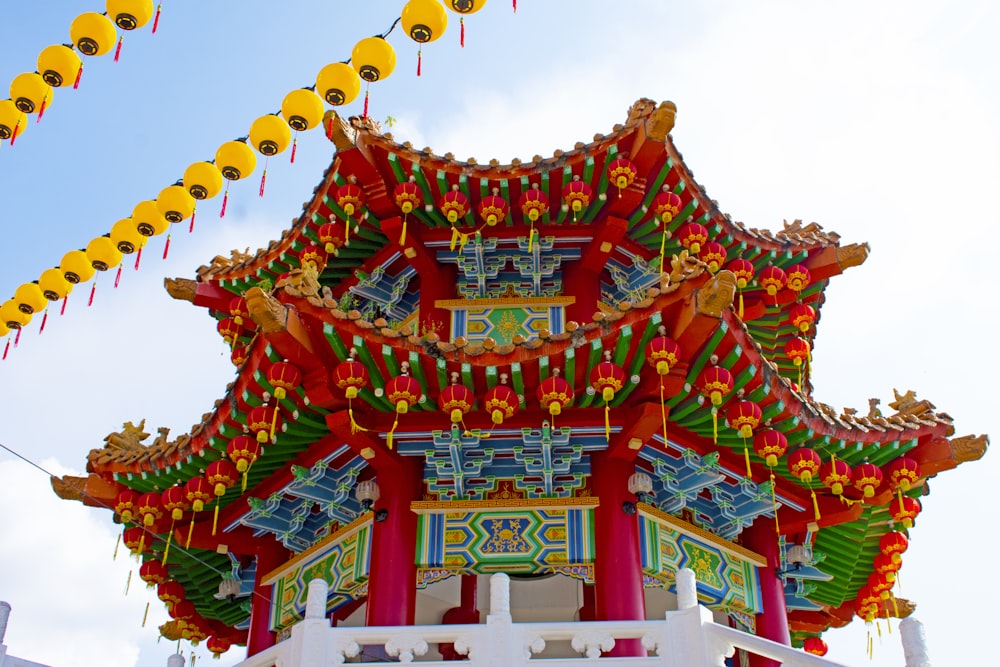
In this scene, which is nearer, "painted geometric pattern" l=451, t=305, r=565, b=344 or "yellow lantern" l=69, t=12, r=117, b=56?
"yellow lantern" l=69, t=12, r=117, b=56

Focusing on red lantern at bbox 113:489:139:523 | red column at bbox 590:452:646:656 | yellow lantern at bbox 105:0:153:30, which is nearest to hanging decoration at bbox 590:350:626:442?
red column at bbox 590:452:646:656

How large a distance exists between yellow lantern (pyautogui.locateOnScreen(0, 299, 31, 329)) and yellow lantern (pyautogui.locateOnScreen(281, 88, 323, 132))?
3.53 meters

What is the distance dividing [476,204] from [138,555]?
16.8 ft

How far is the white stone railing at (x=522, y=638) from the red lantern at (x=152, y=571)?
3.89m

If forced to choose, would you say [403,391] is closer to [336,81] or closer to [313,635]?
[313,635]

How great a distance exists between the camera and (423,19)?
8.70 meters

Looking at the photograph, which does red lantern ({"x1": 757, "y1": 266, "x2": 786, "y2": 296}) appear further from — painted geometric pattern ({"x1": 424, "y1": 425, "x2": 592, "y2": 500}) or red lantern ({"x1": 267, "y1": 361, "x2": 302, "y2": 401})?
red lantern ({"x1": 267, "y1": 361, "x2": 302, "y2": 401})

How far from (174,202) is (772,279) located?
6708 millimetres

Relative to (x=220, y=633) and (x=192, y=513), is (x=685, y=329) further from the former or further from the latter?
(x=220, y=633)

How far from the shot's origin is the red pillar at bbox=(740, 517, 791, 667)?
10492 millimetres

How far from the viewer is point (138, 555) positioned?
36.4 ft

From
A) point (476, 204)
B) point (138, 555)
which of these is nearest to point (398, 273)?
point (476, 204)

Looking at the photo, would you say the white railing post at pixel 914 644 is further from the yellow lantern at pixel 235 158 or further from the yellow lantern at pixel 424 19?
the yellow lantern at pixel 235 158

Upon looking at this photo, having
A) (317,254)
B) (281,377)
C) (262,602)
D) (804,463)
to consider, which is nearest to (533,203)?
(317,254)
